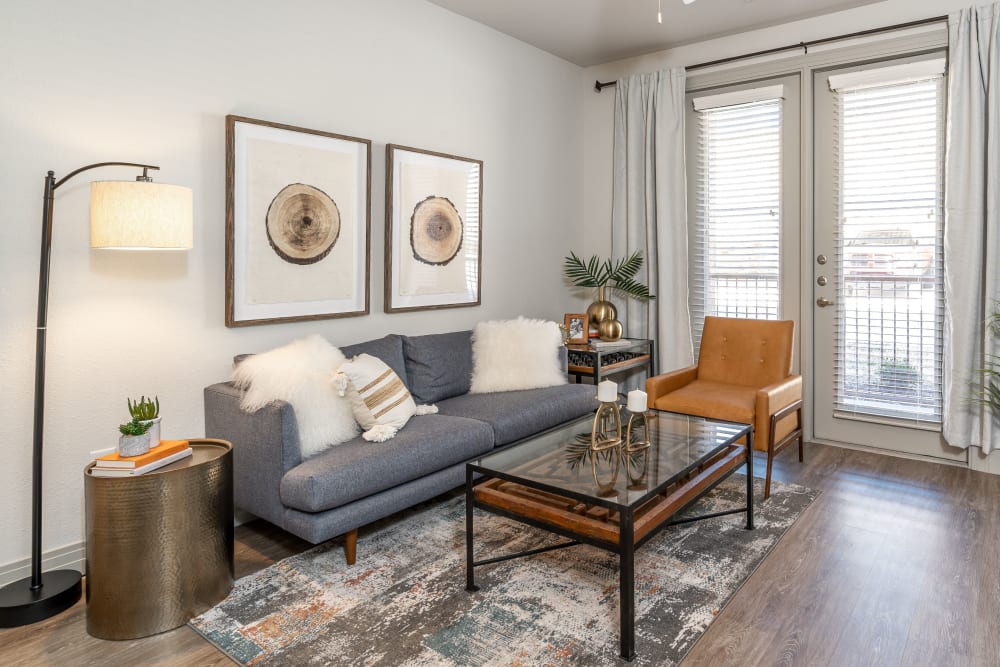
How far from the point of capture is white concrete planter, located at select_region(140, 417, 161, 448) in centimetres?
212

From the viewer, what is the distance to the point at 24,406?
7.54 feet

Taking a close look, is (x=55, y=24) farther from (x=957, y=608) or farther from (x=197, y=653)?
(x=957, y=608)

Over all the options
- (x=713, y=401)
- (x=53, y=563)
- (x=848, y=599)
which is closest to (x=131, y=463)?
(x=53, y=563)

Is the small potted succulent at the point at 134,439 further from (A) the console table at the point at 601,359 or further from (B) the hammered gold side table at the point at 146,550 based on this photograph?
(A) the console table at the point at 601,359

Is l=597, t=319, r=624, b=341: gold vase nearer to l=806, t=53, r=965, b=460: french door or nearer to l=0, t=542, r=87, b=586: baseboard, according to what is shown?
l=806, t=53, r=965, b=460: french door

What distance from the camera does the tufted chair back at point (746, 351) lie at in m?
3.70

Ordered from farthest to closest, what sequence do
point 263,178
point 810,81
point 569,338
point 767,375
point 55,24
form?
1. point 569,338
2. point 810,81
3. point 767,375
4. point 263,178
5. point 55,24

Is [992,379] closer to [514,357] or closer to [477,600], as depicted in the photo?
[514,357]

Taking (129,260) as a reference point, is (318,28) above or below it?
above

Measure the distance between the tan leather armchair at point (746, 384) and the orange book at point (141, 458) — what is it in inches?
95.3

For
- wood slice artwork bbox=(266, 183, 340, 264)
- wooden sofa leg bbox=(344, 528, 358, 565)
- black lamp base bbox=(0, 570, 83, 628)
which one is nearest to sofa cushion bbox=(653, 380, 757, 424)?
wooden sofa leg bbox=(344, 528, 358, 565)

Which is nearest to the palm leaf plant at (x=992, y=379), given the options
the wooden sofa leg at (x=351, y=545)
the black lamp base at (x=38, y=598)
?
the wooden sofa leg at (x=351, y=545)

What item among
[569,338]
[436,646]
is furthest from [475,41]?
[436,646]

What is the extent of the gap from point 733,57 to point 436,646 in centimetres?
407
